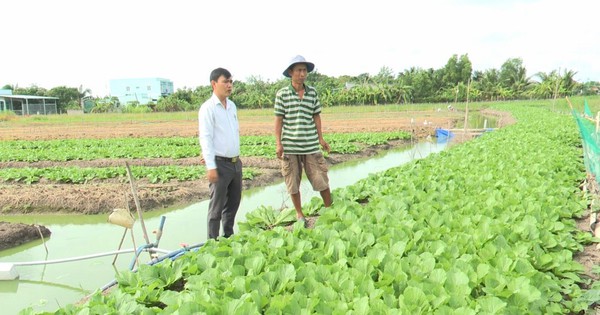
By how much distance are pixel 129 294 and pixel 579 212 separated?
15.0 feet

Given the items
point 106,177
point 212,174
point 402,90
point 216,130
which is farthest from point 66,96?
point 212,174

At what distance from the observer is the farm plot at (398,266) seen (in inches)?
92.7

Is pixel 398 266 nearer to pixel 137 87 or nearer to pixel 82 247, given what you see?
pixel 82 247

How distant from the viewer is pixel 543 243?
11.6 feet

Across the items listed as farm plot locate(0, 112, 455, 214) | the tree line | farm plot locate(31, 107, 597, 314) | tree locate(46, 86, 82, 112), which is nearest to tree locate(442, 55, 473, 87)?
the tree line

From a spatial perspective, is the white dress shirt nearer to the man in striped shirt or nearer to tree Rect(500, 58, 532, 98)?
the man in striped shirt

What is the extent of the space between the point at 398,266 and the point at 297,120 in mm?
2241

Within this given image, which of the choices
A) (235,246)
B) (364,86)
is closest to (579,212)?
(235,246)

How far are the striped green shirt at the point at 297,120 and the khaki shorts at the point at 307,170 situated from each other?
75 millimetres

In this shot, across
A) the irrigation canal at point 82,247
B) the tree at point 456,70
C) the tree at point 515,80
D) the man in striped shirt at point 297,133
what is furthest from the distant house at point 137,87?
the man in striped shirt at point 297,133

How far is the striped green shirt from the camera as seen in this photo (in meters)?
4.60

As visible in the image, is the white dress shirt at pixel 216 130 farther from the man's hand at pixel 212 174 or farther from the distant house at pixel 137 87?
the distant house at pixel 137 87

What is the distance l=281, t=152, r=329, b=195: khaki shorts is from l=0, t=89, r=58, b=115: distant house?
4981cm

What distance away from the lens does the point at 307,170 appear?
187 inches
